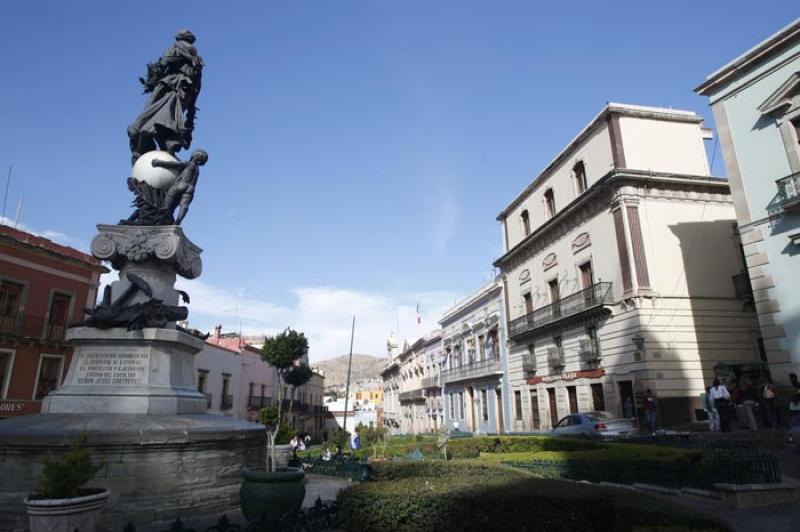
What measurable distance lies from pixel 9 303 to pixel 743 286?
3256 centimetres

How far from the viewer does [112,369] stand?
6688 millimetres

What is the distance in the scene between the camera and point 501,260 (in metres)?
31.8

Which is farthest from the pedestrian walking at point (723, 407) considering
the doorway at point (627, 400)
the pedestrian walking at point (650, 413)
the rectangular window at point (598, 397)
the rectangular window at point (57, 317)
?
the rectangular window at point (57, 317)

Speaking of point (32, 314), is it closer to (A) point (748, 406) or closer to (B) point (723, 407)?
(B) point (723, 407)

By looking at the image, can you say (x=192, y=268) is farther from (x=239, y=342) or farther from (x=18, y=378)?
(x=239, y=342)

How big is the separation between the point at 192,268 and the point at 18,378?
1977 cm

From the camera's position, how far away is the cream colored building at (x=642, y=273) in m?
18.7

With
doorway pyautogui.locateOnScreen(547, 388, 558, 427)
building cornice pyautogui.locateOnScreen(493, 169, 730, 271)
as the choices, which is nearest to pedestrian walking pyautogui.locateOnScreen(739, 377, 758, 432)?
building cornice pyautogui.locateOnScreen(493, 169, 730, 271)

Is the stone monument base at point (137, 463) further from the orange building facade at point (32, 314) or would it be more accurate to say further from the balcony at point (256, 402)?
the balcony at point (256, 402)

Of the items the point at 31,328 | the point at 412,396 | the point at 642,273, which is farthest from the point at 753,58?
the point at 412,396

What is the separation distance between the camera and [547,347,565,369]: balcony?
23730mm

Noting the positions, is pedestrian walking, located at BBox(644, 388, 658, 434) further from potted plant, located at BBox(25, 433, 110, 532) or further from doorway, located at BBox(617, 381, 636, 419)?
potted plant, located at BBox(25, 433, 110, 532)

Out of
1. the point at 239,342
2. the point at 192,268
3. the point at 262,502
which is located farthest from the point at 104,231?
the point at 239,342

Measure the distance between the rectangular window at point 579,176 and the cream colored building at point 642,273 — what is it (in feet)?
0.17
